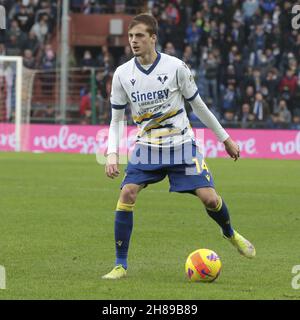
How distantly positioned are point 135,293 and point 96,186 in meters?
10.6

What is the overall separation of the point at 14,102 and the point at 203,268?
21.6 meters

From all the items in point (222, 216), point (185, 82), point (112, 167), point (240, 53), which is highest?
point (240, 53)

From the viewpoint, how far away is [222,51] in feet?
99.9

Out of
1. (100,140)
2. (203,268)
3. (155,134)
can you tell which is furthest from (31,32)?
(203,268)

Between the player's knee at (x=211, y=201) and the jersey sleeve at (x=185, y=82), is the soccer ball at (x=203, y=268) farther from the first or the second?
the jersey sleeve at (x=185, y=82)

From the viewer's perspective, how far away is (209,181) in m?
8.72

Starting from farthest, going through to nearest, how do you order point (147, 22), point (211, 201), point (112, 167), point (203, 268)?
point (211, 201), point (112, 167), point (147, 22), point (203, 268)

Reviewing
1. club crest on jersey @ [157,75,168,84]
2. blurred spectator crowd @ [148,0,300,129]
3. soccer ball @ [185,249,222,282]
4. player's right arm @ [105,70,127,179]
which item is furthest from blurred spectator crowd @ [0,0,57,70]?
soccer ball @ [185,249,222,282]

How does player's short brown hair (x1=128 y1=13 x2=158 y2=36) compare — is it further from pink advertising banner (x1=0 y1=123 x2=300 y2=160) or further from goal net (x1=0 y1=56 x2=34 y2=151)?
goal net (x1=0 y1=56 x2=34 y2=151)

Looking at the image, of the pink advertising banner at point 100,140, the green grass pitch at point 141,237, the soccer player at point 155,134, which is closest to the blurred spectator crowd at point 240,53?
the pink advertising banner at point 100,140

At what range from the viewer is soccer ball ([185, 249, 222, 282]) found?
8188 millimetres

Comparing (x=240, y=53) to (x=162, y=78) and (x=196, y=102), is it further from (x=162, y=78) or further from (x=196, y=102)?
(x=162, y=78)

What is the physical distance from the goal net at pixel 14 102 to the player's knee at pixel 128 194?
19.3 metres
